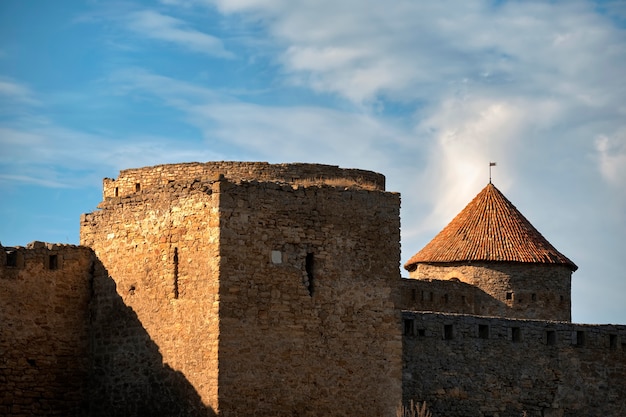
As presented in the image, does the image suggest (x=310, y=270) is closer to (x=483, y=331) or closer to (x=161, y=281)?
(x=161, y=281)

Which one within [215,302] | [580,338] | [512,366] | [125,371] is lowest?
[125,371]

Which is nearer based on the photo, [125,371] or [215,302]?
[215,302]

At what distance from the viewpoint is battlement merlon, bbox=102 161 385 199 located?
27.9 m

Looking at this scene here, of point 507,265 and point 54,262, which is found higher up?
point 507,265

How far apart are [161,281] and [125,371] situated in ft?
6.09

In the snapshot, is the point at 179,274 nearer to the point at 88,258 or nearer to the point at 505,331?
the point at 88,258

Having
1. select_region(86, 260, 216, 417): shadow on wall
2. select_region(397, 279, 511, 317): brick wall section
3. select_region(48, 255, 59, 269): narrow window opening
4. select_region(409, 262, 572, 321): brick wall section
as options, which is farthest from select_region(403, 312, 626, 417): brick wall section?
select_region(409, 262, 572, 321): brick wall section

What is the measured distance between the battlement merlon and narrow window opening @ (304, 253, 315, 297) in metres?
1.36

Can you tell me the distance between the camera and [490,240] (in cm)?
4225

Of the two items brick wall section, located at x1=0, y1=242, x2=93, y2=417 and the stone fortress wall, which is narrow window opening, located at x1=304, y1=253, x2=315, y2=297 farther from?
brick wall section, located at x1=0, y1=242, x2=93, y2=417

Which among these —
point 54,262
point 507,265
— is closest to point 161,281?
point 54,262

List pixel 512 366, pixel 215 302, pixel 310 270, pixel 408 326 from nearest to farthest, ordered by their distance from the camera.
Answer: pixel 215 302
pixel 310 270
pixel 408 326
pixel 512 366

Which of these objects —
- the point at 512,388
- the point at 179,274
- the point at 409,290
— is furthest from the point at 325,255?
the point at 409,290

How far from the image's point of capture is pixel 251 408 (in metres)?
26.1
